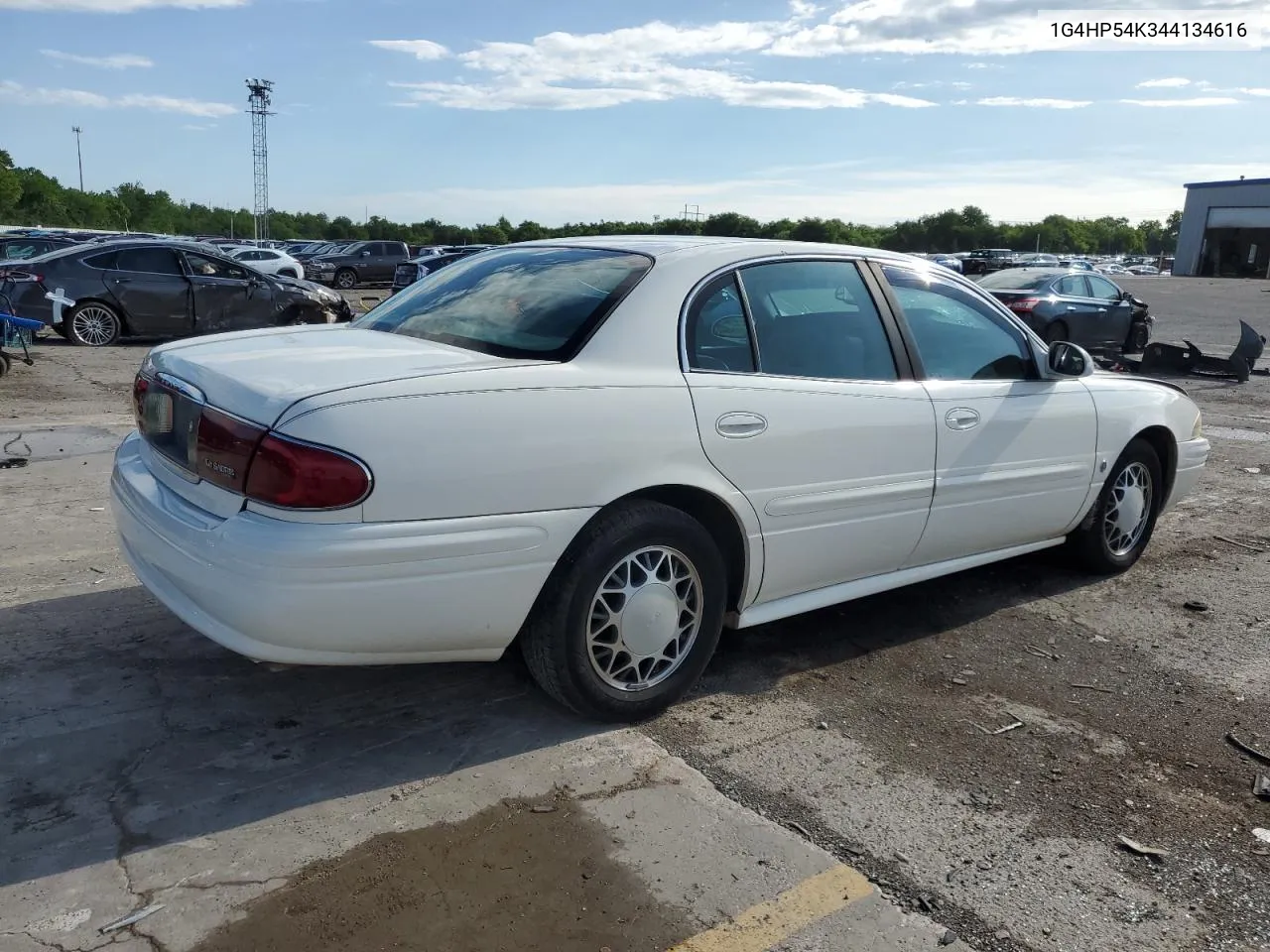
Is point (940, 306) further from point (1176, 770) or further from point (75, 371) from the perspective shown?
point (75, 371)

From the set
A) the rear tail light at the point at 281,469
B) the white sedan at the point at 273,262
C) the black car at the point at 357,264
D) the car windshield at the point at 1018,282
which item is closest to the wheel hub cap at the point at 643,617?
the rear tail light at the point at 281,469

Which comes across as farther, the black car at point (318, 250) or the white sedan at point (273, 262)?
the black car at point (318, 250)

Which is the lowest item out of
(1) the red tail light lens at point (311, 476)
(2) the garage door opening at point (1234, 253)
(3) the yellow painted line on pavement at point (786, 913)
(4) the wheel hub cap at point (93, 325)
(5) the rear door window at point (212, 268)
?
(3) the yellow painted line on pavement at point (786, 913)

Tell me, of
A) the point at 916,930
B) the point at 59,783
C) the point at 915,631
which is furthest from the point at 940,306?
the point at 59,783

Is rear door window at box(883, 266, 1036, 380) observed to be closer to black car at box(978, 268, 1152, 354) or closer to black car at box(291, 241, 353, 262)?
black car at box(978, 268, 1152, 354)

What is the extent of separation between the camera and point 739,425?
11.7 ft

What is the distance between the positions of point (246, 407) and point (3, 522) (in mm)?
3299

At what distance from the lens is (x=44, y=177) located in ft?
269

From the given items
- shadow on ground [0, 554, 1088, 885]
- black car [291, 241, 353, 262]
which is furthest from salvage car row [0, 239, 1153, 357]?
black car [291, 241, 353, 262]

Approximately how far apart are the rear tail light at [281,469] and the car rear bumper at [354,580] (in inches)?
2.7

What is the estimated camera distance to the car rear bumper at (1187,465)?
551cm

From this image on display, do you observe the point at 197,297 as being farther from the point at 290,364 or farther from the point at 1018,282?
the point at 290,364

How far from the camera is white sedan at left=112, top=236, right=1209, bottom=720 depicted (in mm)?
2914

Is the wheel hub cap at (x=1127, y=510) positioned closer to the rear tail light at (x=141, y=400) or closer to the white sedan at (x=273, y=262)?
the rear tail light at (x=141, y=400)
